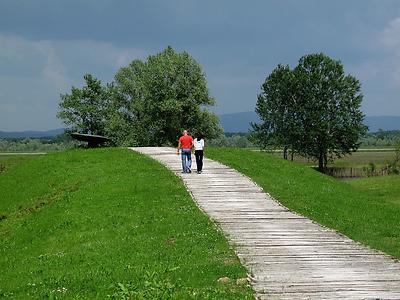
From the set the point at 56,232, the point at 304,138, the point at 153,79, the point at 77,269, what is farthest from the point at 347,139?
the point at 77,269

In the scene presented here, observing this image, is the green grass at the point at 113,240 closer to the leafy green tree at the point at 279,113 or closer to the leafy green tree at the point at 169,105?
the leafy green tree at the point at 169,105

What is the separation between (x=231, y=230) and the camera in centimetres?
2008

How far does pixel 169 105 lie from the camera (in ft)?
263

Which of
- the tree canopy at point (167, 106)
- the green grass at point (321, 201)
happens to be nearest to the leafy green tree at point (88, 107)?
the tree canopy at point (167, 106)

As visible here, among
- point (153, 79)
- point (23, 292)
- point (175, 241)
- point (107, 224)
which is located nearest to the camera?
point (23, 292)

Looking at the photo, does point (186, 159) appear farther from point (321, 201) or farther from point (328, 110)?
point (328, 110)

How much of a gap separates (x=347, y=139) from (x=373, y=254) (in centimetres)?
8473

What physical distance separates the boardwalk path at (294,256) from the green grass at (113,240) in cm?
66

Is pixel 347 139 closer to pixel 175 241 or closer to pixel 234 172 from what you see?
pixel 234 172

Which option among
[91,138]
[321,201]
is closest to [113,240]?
[321,201]

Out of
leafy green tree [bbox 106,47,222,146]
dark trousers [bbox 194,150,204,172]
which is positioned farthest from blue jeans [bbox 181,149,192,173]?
leafy green tree [bbox 106,47,222,146]

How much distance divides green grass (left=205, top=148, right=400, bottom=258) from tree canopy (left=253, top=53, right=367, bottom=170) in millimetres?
50425

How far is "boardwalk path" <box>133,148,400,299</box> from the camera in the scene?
42.4ft

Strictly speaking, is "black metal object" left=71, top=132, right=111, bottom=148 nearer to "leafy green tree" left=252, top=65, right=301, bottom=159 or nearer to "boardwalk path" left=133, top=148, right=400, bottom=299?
"boardwalk path" left=133, top=148, right=400, bottom=299
